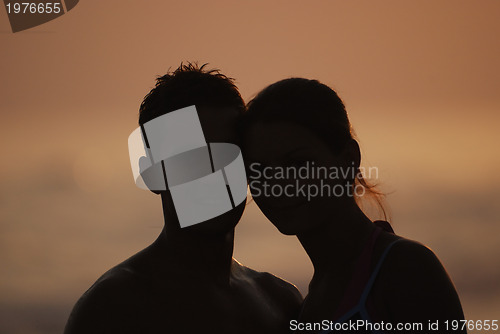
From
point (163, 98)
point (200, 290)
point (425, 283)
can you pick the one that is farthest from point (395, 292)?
point (163, 98)

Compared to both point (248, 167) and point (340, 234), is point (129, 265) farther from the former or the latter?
point (340, 234)

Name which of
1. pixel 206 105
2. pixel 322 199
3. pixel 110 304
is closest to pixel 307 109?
pixel 322 199

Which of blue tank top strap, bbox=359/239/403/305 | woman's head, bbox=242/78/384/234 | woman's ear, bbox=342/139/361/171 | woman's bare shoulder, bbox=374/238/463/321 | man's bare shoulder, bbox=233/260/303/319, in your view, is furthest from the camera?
man's bare shoulder, bbox=233/260/303/319

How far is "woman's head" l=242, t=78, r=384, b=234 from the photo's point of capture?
3.55 meters

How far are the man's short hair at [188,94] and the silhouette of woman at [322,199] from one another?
23cm

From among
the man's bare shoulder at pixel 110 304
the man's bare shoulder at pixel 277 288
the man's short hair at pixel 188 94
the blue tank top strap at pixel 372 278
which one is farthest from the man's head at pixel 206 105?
the blue tank top strap at pixel 372 278

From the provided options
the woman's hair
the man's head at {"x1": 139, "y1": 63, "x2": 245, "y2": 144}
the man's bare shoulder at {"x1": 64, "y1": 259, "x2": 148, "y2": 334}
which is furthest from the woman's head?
the man's bare shoulder at {"x1": 64, "y1": 259, "x2": 148, "y2": 334}

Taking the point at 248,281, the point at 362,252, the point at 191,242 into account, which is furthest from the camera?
the point at 248,281

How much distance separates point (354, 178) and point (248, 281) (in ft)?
3.51

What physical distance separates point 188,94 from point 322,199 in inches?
36.3

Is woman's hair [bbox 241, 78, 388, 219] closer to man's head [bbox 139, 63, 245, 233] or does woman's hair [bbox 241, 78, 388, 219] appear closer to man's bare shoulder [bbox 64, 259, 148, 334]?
man's head [bbox 139, 63, 245, 233]

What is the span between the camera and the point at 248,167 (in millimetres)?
3805

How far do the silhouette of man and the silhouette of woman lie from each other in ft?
0.82

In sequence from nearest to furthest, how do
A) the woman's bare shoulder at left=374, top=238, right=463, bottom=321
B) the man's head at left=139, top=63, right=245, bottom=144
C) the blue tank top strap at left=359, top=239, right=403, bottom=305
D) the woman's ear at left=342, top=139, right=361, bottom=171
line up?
the woman's bare shoulder at left=374, top=238, right=463, bottom=321, the blue tank top strap at left=359, top=239, right=403, bottom=305, the woman's ear at left=342, top=139, right=361, bottom=171, the man's head at left=139, top=63, right=245, bottom=144
